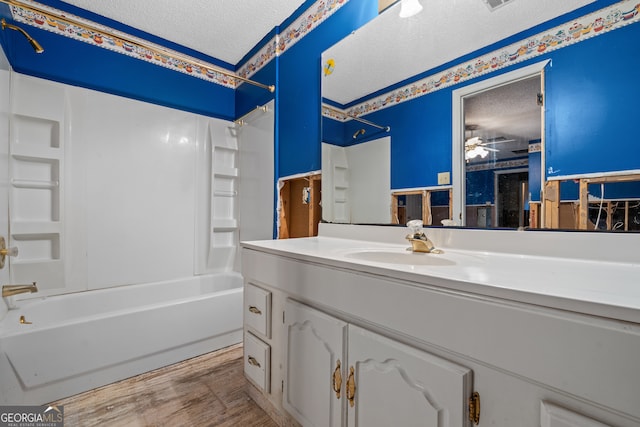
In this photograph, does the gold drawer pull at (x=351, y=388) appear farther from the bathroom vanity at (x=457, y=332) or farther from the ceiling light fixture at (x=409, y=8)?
the ceiling light fixture at (x=409, y=8)

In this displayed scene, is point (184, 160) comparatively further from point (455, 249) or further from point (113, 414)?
point (455, 249)

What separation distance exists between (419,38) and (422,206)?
2.47 feet

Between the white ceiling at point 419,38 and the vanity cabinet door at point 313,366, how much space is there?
1.13 m

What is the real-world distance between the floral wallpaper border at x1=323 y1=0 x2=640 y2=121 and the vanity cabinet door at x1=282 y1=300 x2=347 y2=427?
3.42ft

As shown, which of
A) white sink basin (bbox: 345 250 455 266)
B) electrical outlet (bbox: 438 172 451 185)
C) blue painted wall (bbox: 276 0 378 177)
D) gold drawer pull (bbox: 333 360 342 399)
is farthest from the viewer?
blue painted wall (bbox: 276 0 378 177)

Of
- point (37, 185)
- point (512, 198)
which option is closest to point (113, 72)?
point (37, 185)

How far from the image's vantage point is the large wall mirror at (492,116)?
2.56 feet

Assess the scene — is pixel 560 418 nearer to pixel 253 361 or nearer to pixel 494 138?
pixel 494 138

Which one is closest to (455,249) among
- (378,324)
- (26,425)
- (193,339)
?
(378,324)

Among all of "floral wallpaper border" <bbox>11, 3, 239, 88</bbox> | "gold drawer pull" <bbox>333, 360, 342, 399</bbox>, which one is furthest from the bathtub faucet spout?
"gold drawer pull" <bbox>333, 360, 342, 399</bbox>

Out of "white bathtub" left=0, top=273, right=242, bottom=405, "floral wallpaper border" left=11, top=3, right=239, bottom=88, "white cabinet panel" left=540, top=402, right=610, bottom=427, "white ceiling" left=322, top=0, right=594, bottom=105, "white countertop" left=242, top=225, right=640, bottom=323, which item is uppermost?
"floral wallpaper border" left=11, top=3, right=239, bottom=88

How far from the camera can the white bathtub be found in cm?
127

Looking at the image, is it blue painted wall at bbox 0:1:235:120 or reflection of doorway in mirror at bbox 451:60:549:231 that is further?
blue painted wall at bbox 0:1:235:120

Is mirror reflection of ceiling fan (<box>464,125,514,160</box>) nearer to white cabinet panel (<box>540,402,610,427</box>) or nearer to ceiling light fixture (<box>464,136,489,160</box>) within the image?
ceiling light fixture (<box>464,136,489,160</box>)
